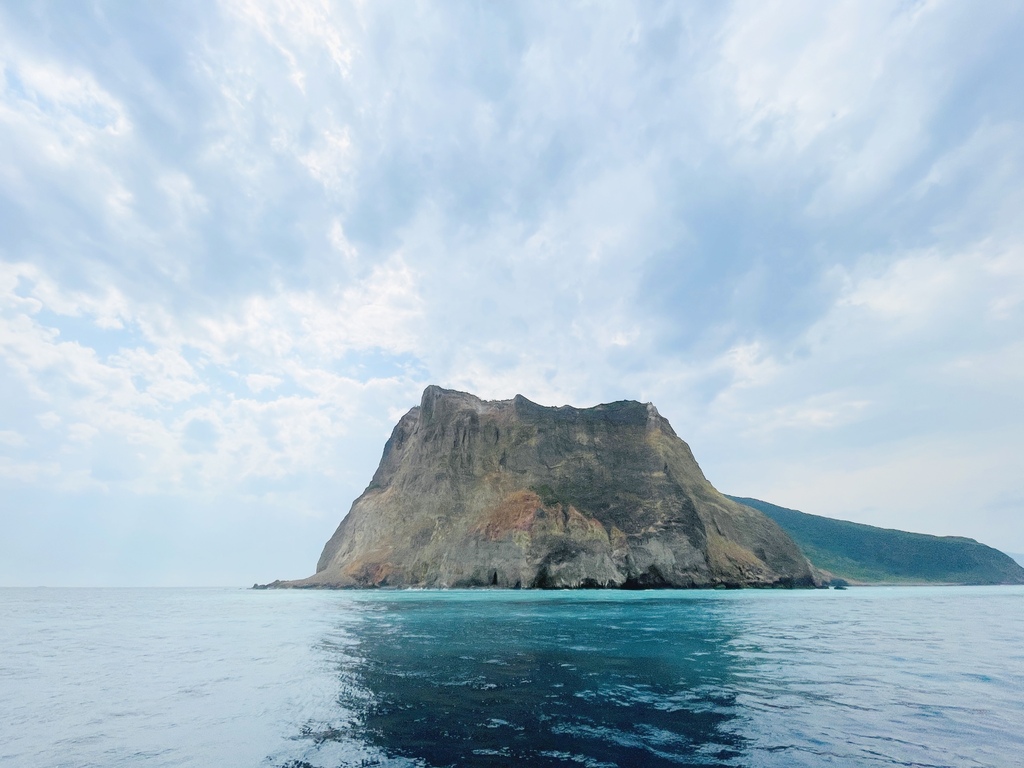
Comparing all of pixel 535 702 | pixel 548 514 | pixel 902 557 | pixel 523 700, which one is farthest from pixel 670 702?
pixel 902 557

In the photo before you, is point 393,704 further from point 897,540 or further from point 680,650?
point 897,540

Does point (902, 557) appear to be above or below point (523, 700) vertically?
above

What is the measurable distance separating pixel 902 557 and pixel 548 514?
14897cm

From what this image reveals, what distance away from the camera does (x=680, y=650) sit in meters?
20.8

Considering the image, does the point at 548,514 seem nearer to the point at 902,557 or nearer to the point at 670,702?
the point at 670,702

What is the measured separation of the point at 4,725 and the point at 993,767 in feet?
62.0

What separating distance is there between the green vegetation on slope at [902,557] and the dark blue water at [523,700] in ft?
567

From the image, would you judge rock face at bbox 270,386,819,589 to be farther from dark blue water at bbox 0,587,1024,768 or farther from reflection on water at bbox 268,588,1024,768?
reflection on water at bbox 268,588,1024,768

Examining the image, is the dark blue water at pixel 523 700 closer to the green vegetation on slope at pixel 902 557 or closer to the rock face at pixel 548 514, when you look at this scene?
the rock face at pixel 548 514

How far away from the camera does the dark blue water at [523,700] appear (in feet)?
30.4

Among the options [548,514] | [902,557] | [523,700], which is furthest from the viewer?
[902,557]

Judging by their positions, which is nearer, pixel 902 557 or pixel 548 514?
pixel 548 514

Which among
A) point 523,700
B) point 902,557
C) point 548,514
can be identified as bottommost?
point 523,700

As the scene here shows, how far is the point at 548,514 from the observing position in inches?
3866
